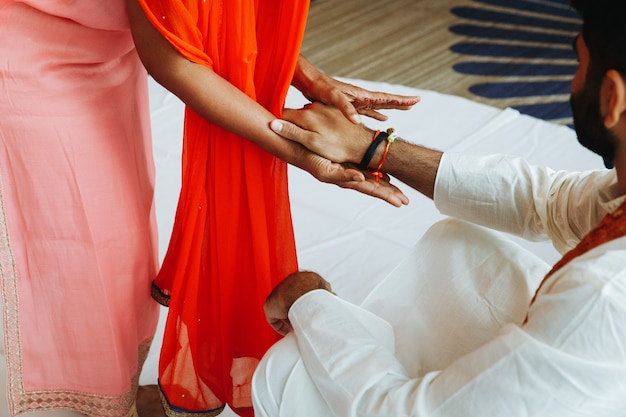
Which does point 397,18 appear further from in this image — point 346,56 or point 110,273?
point 110,273

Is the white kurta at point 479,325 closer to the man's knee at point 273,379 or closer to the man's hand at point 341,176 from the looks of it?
the man's knee at point 273,379

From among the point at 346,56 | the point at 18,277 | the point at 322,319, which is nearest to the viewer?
the point at 322,319

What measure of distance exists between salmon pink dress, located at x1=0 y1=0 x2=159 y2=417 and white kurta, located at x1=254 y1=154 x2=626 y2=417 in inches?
15.2

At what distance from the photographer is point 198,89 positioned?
4.17ft

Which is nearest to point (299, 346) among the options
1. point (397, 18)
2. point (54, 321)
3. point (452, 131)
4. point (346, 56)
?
point (54, 321)

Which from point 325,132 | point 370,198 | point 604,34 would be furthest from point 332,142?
point 370,198

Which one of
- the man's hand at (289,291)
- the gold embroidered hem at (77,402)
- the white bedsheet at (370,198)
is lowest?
the white bedsheet at (370,198)

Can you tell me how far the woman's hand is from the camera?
1467 millimetres

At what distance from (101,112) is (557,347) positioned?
830 mm

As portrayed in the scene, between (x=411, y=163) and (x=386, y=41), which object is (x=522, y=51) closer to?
(x=386, y=41)

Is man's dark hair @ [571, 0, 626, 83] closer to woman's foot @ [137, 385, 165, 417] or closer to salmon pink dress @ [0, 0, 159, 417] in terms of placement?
salmon pink dress @ [0, 0, 159, 417]

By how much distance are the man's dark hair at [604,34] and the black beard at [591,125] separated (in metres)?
0.03

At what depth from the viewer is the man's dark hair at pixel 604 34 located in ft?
3.32

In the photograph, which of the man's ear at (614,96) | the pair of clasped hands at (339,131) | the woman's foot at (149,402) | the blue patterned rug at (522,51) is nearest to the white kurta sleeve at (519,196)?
the pair of clasped hands at (339,131)
